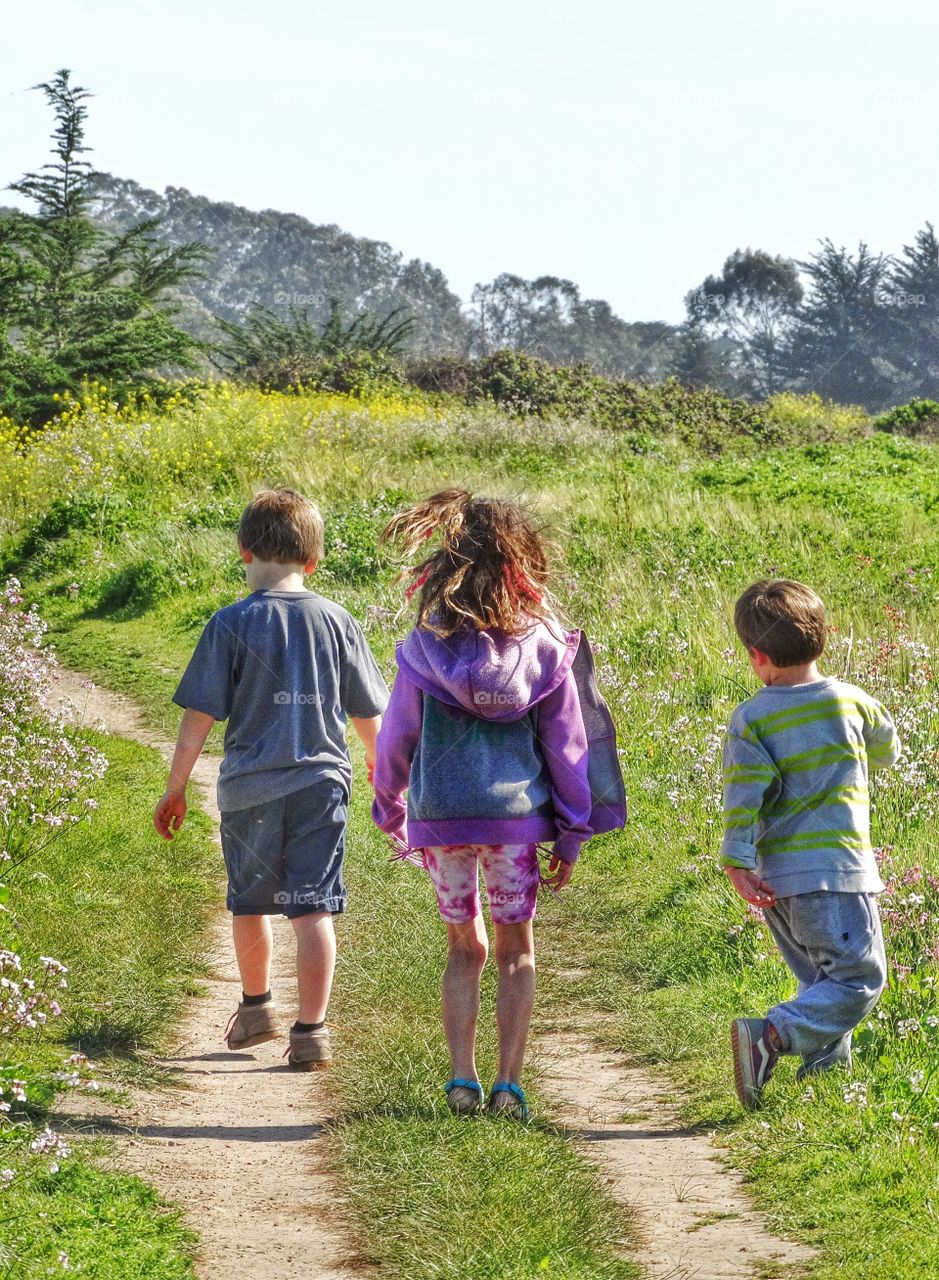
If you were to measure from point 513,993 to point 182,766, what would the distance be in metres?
1.33

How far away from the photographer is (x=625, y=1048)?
4820 mm

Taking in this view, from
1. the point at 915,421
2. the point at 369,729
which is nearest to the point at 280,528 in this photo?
the point at 369,729

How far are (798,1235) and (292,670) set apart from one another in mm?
2220

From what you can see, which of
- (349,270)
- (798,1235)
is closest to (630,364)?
(349,270)

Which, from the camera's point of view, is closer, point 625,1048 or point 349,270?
point 625,1048

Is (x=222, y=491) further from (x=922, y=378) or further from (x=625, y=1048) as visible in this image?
(x=922, y=378)

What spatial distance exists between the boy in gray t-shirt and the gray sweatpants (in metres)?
1.47

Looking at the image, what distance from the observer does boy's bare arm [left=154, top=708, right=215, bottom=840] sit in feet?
14.2

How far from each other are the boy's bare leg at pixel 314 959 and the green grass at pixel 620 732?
24 centimetres

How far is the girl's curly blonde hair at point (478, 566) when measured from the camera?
385 cm

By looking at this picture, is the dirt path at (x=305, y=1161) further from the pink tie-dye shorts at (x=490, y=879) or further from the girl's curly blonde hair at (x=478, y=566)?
Answer: the girl's curly blonde hair at (x=478, y=566)

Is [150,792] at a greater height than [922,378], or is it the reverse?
[922,378]

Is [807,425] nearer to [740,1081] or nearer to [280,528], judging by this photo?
[280,528]

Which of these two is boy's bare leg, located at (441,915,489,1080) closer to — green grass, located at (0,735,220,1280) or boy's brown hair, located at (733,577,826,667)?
green grass, located at (0,735,220,1280)
